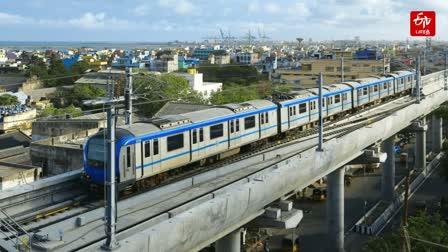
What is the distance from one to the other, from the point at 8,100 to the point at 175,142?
41.6 meters

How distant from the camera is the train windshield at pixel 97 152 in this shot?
13.8 m

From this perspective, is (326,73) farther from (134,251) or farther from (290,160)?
(134,251)

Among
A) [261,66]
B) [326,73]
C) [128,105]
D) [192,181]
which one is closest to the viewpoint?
[128,105]

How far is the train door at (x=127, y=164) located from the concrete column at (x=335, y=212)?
10.4 m

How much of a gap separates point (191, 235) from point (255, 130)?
31.0 ft

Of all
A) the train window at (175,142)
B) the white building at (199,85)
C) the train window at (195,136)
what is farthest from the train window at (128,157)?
the white building at (199,85)

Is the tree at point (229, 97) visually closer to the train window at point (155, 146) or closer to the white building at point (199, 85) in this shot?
the white building at point (199, 85)

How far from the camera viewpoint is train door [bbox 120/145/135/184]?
527 inches

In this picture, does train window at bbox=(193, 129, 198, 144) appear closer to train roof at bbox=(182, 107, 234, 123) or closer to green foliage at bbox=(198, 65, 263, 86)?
train roof at bbox=(182, 107, 234, 123)

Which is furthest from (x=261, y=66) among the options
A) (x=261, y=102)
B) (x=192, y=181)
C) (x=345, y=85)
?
(x=192, y=181)

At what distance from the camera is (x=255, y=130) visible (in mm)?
19781

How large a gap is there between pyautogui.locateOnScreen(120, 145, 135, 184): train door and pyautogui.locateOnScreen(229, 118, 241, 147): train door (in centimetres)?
515

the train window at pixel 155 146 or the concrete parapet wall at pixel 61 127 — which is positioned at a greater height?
the train window at pixel 155 146

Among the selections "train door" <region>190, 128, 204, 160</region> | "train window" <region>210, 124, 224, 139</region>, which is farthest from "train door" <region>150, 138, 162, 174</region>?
"train window" <region>210, 124, 224, 139</region>
